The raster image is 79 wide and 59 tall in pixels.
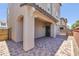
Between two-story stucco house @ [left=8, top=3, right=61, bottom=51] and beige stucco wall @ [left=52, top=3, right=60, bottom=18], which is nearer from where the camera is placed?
two-story stucco house @ [left=8, top=3, right=61, bottom=51]

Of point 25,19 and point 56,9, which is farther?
point 56,9

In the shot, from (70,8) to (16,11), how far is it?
2.83m

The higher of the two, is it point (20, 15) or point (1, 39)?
point (20, 15)

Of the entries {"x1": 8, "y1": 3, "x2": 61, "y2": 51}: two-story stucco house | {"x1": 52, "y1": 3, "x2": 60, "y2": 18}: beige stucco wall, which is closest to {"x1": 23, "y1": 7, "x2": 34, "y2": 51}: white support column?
{"x1": 8, "y1": 3, "x2": 61, "y2": 51}: two-story stucco house

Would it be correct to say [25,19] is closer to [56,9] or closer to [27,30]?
[27,30]

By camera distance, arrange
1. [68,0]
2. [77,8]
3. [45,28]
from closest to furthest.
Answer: [68,0]
[77,8]
[45,28]

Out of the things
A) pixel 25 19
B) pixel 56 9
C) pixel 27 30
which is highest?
pixel 56 9

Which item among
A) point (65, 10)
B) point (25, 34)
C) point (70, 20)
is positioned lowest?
point (25, 34)

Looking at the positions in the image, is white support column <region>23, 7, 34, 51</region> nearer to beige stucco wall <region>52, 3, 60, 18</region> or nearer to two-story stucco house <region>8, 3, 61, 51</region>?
two-story stucco house <region>8, 3, 61, 51</region>

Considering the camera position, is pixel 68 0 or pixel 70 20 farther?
pixel 70 20

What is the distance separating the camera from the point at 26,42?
4582 mm

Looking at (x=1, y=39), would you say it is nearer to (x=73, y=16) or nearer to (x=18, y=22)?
(x=18, y=22)

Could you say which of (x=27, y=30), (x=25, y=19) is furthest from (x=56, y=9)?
(x=27, y=30)

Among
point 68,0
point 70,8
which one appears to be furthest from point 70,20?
point 68,0
